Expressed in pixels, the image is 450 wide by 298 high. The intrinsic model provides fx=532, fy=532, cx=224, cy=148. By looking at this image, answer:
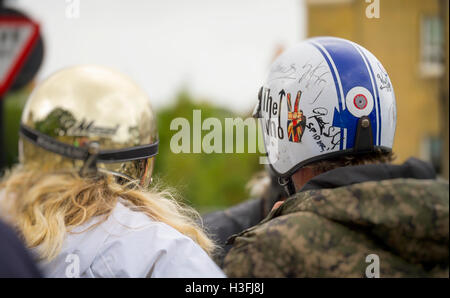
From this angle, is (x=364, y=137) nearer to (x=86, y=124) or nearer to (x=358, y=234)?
(x=358, y=234)

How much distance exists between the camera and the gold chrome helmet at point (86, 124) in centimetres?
214

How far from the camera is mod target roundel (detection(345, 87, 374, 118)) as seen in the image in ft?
8.24

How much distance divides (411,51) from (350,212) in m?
14.5

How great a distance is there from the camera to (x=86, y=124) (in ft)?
7.02

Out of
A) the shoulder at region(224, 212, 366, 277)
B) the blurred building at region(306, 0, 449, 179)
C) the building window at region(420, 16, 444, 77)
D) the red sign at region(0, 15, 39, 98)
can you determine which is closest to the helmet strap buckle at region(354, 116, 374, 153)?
the shoulder at region(224, 212, 366, 277)

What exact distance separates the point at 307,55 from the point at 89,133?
1190 millimetres

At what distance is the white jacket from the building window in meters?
14.2

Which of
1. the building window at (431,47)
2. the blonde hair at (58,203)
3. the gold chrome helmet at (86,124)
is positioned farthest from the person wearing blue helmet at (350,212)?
the building window at (431,47)

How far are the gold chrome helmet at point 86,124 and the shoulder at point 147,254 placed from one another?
0.91ft

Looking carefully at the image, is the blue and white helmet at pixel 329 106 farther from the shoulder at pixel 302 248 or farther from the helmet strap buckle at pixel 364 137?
the shoulder at pixel 302 248

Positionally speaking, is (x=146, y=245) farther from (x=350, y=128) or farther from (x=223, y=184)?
(x=223, y=184)

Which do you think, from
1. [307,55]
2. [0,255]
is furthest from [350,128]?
[0,255]

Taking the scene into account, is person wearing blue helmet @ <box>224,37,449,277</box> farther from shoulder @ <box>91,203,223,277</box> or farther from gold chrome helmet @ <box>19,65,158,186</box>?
gold chrome helmet @ <box>19,65,158,186</box>
